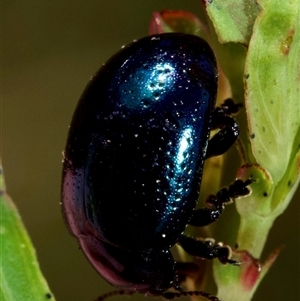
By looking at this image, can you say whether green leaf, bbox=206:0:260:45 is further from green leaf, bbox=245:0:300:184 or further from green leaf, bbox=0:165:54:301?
green leaf, bbox=0:165:54:301

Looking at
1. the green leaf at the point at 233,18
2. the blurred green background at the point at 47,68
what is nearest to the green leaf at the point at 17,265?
the green leaf at the point at 233,18

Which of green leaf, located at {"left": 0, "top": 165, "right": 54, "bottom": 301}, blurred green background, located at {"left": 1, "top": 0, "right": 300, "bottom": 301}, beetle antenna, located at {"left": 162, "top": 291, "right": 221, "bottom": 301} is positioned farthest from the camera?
blurred green background, located at {"left": 1, "top": 0, "right": 300, "bottom": 301}

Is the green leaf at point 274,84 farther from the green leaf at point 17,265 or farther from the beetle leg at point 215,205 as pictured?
the green leaf at point 17,265

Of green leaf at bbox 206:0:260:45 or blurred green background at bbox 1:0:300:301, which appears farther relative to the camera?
blurred green background at bbox 1:0:300:301

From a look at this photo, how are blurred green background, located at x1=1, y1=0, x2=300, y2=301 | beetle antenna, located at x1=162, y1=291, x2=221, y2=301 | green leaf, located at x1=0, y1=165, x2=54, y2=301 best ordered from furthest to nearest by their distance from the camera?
1. blurred green background, located at x1=1, y1=0, x2=300, y2=301
2. beetle antenna, located at x1=162, y1=291, x2=221, y2=301
3. green leaf, located at x1=0, y1=165, x2=54, y2=301

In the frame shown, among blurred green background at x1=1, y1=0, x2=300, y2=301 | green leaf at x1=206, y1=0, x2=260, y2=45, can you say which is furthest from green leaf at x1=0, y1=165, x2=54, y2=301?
blurred green background at x1=1, y1=0, x2=300, y2=301

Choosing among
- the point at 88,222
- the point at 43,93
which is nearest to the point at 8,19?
the point at 43,93

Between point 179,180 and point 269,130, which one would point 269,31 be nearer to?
point 269,130

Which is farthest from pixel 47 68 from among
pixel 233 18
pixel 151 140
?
pixel 233 18
